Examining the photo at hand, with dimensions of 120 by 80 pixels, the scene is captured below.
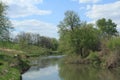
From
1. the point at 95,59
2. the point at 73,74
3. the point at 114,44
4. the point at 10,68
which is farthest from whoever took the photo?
the point at 95,59

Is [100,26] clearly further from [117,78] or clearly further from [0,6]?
[117,78]

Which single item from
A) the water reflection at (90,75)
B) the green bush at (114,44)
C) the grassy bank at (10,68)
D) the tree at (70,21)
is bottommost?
the water reflection at (90,75)

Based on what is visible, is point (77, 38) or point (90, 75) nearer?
point (90, 75)

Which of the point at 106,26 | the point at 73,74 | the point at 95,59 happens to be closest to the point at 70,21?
the point at 95,59

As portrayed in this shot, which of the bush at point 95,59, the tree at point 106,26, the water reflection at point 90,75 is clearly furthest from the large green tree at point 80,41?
the tree at point 106,26

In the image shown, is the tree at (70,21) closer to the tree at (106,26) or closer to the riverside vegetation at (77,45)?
the riverside vegetation at (77,45)

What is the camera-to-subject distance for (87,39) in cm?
7075

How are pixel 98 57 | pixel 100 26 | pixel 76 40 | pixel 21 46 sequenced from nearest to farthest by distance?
pixel 98 57
pixel 76 40
pixel 100 26
pixel 21 46

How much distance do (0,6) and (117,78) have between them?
32.6m

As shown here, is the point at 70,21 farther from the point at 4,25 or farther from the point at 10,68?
the point at 10,68

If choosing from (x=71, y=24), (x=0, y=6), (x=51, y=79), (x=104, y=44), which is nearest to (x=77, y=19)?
(x=71, y=24)

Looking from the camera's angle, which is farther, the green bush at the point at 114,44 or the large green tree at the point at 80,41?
the large green tree at the point at 80,41

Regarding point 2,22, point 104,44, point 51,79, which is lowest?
point 51,79

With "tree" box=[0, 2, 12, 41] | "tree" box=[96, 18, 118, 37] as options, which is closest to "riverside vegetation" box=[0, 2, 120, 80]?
"tree" box=[0, 2, 12, 41]
